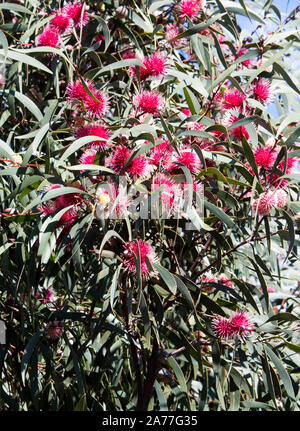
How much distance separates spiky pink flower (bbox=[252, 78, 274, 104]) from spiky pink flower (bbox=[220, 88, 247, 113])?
0.14ft

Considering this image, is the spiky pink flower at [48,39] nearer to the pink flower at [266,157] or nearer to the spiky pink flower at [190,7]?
the spiky pink flower at [190,7]

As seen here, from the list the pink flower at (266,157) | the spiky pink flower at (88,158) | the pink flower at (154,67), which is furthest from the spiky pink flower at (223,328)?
the pink flower at (154,67)

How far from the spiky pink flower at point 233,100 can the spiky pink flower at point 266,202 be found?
258mm

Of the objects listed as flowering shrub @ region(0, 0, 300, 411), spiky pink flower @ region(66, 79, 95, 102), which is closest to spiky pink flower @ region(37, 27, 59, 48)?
flowering shrub @ region(0, 0, 300, 411)

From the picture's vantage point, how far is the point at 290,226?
1181mm

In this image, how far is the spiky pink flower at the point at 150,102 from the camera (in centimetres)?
127

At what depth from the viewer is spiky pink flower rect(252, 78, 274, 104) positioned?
137cm

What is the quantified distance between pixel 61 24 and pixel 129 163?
1.72 feet

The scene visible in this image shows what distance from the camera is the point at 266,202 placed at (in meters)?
1.20

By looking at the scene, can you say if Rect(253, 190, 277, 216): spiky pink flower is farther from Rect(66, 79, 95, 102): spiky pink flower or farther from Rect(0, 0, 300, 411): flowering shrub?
Rect(66, 79, 95, 102): spiky pink flower

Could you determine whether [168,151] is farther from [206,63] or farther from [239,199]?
[206,63]

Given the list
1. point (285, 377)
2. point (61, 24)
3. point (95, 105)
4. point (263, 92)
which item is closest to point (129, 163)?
point (95, 105)

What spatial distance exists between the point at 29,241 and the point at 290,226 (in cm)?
62
